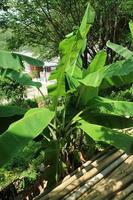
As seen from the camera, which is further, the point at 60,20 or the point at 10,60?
the point at 60,20

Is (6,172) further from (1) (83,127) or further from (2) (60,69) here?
(2) (60,69)

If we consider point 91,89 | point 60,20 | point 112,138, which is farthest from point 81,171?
point 60,20

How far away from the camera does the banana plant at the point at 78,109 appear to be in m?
5.52

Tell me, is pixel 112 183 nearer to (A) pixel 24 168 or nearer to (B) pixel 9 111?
(A) pixel 24 168

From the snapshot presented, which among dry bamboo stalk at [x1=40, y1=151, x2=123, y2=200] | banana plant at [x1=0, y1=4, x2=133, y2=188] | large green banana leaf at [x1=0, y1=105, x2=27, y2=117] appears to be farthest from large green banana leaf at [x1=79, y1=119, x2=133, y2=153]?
large green banana leaf at [x1=0, y1=105, x2=27, y2=117]

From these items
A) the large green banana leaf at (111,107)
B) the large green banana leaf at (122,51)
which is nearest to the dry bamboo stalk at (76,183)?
the large green banana leaf at (111,107)

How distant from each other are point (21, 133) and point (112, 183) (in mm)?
1538

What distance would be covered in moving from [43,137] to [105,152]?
3.45 ft

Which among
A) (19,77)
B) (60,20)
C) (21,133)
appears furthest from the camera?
(60,20)

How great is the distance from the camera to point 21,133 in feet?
15.6

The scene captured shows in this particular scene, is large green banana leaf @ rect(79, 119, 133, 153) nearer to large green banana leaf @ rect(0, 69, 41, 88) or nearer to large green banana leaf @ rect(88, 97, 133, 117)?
large green banana leaf @ rect(88, 97, 133, 117)

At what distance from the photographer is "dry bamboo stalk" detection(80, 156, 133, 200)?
524 centimetres

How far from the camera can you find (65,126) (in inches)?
244

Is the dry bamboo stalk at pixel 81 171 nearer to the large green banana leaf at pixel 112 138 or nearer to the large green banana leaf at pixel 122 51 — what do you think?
the large green banana leaf at pixel 112 138
